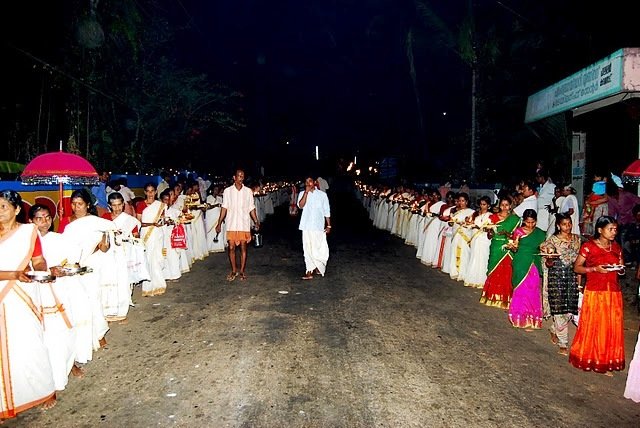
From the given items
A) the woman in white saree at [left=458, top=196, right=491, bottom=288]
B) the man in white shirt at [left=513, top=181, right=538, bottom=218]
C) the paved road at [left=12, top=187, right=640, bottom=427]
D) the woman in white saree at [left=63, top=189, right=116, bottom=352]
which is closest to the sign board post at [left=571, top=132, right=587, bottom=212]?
the man in white shirt at [left=513, top=181, right=538, bottom=218]

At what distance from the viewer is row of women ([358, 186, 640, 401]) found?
506 cm

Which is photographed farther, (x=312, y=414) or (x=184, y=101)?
(x=184, y=101)

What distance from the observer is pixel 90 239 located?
5.22m

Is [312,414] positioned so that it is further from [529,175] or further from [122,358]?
[529,175]

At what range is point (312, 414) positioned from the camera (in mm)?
4195

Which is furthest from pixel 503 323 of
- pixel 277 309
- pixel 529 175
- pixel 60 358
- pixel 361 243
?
pixel 529 175

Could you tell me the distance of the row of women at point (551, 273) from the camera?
16.6 ft

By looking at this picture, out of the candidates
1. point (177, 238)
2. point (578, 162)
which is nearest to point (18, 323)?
point (177, 238)

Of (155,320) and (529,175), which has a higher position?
(529,175)

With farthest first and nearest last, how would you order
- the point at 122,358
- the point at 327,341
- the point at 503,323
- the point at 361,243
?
the point at 361,243
the point at 503,323
the point at 327,341
the point at 122,358

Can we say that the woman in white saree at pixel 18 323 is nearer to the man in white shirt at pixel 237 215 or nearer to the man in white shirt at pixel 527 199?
the man in white shirt at pixel 237 215

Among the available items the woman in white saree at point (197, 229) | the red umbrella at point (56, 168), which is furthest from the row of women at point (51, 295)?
the woman in white saree at point (197, 229)

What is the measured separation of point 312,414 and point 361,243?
11912 mm

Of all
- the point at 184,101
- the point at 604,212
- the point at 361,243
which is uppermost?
the point at 184,101
